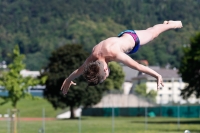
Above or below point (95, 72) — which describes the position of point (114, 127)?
below

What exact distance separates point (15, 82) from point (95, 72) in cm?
3465

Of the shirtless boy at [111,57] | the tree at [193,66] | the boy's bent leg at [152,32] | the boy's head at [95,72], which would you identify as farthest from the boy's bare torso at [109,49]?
the tree at [193,66]

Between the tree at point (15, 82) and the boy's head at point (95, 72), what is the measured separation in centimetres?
3258

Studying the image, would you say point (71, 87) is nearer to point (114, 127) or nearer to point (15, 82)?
point (114, 127)

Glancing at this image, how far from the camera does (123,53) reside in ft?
34.2

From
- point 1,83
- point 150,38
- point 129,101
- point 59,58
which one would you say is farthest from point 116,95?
point 150,38

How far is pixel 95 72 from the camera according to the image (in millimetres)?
10125

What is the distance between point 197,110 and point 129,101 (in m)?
17.6

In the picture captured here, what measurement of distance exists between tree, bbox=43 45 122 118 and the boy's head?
191 ft

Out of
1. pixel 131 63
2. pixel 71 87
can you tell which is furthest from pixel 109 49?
pixel 71 87

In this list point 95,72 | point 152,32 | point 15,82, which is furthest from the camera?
point 15,82

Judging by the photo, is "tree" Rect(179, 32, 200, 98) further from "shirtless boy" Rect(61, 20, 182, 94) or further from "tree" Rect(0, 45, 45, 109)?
"shirtless boy" Rect(61, 20, 182, 94)

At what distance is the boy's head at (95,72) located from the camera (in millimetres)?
10102

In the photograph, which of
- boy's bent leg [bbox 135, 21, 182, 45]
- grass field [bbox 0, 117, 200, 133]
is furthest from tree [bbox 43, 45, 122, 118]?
boy's bent leg [bbox 135, 21, 182, 45]
